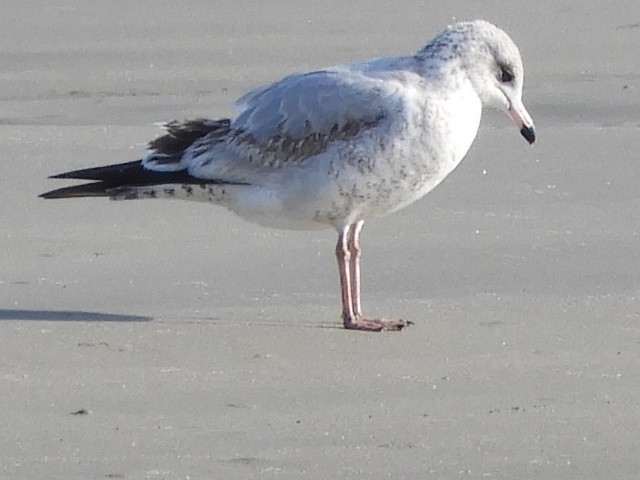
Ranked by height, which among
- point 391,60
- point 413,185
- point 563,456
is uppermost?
point 391,60

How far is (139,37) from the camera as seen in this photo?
41.9 ft

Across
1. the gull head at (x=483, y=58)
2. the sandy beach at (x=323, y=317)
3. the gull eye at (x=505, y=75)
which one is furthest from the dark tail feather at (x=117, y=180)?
the gull eye at (x=505, y=75)

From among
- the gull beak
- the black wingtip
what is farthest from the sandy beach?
the gull beak

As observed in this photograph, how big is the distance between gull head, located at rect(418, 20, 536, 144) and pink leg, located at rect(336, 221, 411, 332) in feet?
2.19

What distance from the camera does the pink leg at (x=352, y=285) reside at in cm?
652

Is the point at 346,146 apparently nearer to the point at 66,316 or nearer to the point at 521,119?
the point at 521,119

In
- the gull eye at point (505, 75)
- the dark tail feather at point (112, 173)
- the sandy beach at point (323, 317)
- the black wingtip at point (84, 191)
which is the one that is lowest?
the sandy beach at point (323, 317)

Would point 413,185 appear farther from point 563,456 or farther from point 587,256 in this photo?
point 563,456

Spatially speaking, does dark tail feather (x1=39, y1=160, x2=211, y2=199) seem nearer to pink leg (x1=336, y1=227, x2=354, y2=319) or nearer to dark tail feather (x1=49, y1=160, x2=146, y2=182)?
dark tail feather (x1=49, y1=160, x2=146, y2=182)

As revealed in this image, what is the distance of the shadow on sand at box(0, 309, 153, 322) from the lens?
21.6ft

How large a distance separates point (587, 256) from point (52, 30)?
6.49 m

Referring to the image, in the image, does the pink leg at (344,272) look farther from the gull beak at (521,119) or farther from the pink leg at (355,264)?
the gull beak at (521,119)

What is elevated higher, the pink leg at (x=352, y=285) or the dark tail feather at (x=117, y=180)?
the dark tail feather at (x=117, y=180)

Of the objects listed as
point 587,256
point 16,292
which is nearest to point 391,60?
point 587,256
